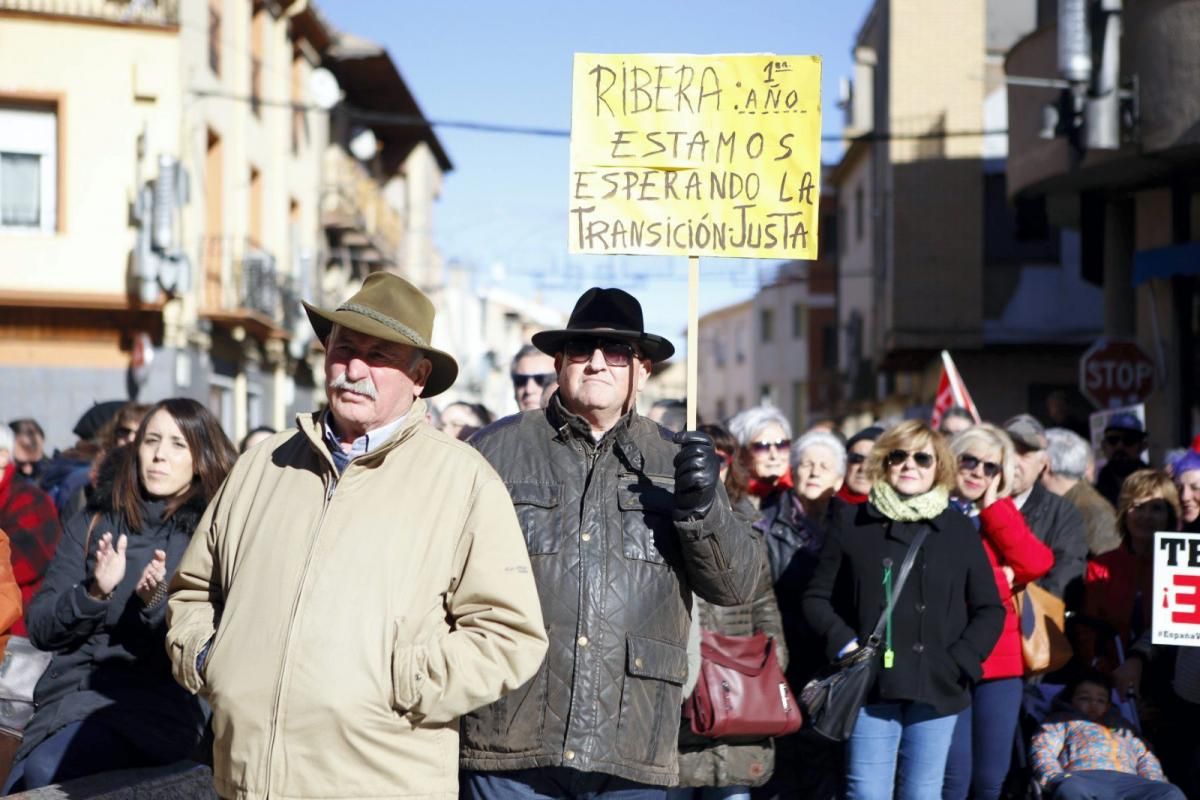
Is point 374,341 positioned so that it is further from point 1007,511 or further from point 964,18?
point 964,18

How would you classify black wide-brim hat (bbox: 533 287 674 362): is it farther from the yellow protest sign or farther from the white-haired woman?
the white-haired woman

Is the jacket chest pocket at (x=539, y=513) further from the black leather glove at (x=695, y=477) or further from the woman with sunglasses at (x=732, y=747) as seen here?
the woman with sunglasses at (x=732, y=747)

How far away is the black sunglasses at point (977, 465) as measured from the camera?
7777 mm

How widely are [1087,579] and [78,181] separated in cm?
1865

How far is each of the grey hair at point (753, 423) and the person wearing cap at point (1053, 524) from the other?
1195 millimetres

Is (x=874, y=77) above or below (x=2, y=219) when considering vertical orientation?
above

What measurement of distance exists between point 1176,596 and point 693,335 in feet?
9.18

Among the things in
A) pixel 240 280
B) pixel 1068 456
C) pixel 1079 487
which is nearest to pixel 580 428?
pixel 1079 487

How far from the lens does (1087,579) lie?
8430 millimetres

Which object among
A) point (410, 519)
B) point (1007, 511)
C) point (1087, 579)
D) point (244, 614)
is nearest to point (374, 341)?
point (410, 519)

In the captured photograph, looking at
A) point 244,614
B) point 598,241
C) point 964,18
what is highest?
point 964,18

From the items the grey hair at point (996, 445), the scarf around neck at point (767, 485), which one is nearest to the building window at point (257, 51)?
the scarf around neck at point (767, 485)

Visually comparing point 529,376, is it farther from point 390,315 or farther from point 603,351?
point 390,315

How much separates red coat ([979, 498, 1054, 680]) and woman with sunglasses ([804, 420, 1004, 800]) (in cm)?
45
